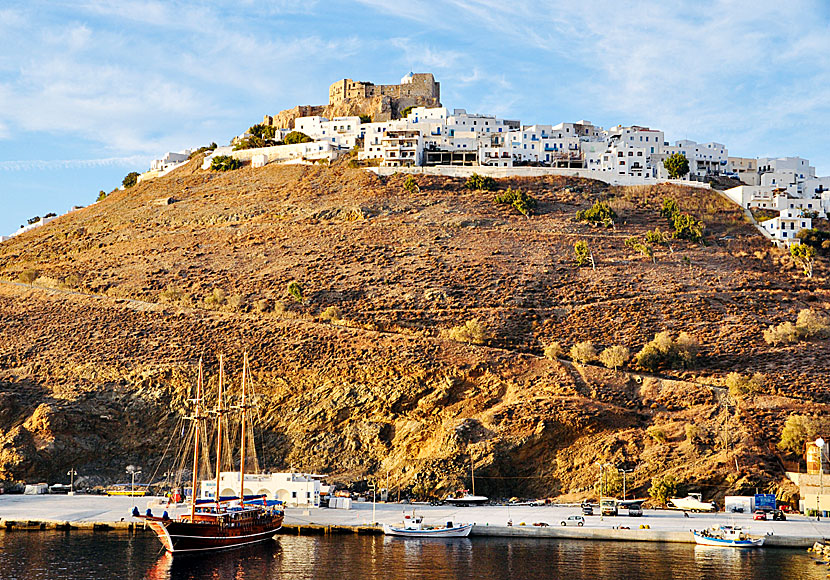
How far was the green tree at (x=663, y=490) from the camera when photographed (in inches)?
2233

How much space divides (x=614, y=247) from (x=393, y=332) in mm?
24790

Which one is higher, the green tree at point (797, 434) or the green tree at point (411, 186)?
the green tree at point (411, 186)

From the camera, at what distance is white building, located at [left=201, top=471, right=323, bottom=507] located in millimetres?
56781

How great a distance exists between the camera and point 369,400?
6669 cm

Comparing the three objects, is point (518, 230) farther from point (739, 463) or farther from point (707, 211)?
point (739, 463)

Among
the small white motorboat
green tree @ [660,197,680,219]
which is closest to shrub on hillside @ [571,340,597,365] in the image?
the small white motorboat

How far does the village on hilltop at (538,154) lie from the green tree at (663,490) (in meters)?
47.4

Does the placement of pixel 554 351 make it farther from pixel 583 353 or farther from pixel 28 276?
pixel 28 276

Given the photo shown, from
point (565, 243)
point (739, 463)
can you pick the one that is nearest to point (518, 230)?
point (565, 243)

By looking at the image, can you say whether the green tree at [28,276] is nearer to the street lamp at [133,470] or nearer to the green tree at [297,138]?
the street lamp at [133,470]

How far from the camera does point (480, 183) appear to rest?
329 feet

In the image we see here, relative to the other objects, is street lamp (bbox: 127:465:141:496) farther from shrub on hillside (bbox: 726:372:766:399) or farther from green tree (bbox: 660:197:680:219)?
green tree (bbox: 660:197:680:219)

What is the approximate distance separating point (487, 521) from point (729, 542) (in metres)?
11.9

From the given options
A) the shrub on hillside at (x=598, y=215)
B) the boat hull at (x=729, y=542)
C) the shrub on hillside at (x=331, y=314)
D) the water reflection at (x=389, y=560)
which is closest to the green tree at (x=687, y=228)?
the shrub on hillside at (x=598, y=215)
